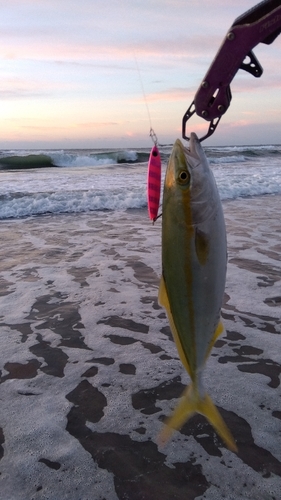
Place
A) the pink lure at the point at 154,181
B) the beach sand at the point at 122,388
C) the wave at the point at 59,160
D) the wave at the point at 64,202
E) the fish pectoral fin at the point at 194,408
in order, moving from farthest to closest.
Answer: the wave at the point at 59,160 < the wave at the point at 64,202 < the pink lure at the point at 154,181 < the beach sand at the point at 122,388 < the fish pectoral fin at the point at 194,408

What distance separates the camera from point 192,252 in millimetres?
1854

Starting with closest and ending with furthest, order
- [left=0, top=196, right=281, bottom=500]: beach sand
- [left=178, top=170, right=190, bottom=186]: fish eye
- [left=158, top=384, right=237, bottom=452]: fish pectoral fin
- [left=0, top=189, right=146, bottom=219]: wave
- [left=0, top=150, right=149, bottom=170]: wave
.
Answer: [left=178, top=170, right=190, bottom=186]: fish eye, [left=158, top=384, right=237, bottom=452]: fish pectoral fin, [left=0, top=196, right=281, bottom=500]: beach sand, [left=0, top=189, right=146, bottom=219]: wave, [left=0, top=150, right=149, bottom=170]: wave

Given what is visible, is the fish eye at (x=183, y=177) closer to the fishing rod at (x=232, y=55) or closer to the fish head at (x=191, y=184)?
the fish head at (x=191, y=184)

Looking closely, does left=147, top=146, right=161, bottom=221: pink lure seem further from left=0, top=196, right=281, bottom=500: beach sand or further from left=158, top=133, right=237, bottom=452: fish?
left=158, top=133, right=237, bottom=452: fish

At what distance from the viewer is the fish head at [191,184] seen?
176cm

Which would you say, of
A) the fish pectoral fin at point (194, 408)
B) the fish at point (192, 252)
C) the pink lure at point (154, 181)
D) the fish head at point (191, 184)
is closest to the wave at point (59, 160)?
the pink lure at point (154, 181)

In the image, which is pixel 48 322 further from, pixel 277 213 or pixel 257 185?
pixel 257 185

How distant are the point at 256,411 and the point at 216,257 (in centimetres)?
227

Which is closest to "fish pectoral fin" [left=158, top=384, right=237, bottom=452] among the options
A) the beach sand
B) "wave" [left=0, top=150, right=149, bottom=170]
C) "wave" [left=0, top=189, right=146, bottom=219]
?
the beach sand

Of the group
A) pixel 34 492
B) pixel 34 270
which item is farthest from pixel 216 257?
pixel 34 270

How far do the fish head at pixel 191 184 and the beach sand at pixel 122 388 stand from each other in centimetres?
204

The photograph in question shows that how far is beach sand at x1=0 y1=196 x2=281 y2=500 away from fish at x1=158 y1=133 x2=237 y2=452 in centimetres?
133

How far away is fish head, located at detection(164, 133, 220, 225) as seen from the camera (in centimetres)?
176

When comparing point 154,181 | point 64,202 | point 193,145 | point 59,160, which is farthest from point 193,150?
point 59,160
